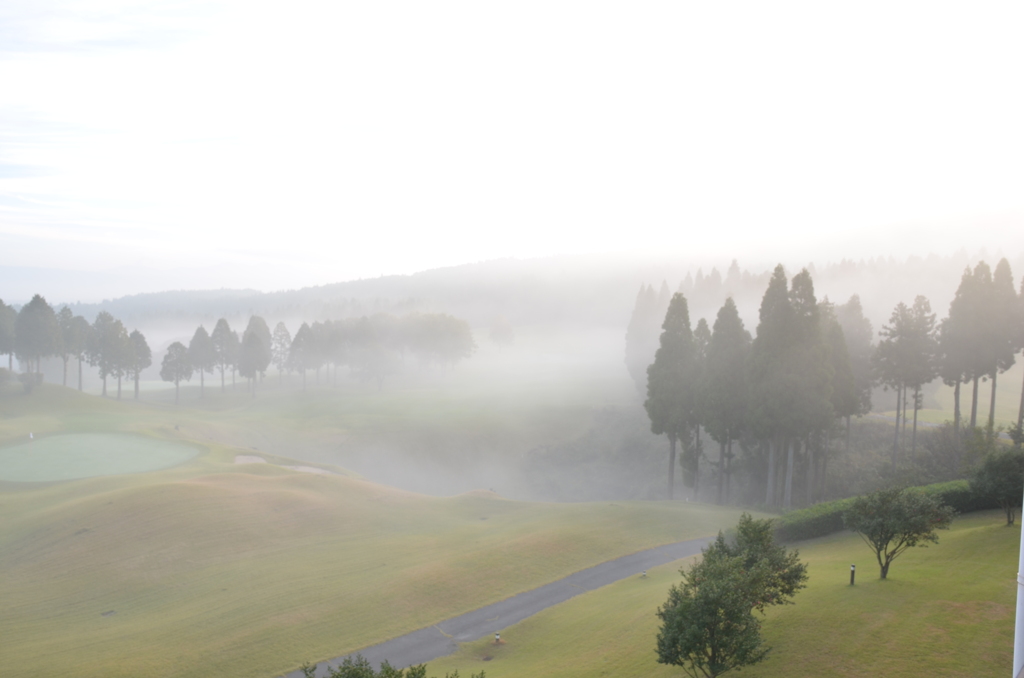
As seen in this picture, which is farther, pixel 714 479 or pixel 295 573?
pixel 714 479

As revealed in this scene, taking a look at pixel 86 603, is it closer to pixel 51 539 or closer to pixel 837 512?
Result: pixel 51 539

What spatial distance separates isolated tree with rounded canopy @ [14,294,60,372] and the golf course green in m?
36.3

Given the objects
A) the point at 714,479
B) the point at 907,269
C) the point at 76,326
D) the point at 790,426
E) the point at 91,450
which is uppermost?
the point at 907,269

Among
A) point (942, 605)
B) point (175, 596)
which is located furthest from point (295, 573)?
point (942, 605)

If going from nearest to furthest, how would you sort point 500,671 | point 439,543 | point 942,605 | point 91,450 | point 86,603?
1. point 942,605
2. point 500,671
3. point 86,603
4. point 439,543
5. point 91,450

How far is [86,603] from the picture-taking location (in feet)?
77.4

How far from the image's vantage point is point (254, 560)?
27.9 meters

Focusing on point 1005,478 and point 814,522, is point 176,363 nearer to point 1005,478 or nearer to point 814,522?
point 814,522

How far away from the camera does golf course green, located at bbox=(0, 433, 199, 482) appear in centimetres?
4056

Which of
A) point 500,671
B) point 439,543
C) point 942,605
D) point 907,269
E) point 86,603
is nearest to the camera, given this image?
point 942,605

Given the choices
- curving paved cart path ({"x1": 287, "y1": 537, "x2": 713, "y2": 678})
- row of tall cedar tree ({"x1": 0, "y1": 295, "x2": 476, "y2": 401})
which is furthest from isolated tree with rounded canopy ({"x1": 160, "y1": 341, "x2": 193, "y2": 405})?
curving paved cart path ({"x1": 287, "y1": 537, "x2": 713, "y2": 678})

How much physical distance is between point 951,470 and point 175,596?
43280 millimetres

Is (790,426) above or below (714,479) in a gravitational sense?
above

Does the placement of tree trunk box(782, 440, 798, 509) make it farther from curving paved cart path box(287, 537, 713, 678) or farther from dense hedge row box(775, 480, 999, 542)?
curving paved cart path box(287, 537, 713, 678)
